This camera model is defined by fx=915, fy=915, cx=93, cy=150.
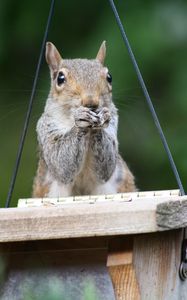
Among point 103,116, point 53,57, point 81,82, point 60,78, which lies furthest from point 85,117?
point 53,57

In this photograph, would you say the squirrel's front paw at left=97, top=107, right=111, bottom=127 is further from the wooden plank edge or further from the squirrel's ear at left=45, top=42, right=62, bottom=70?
the wooden plank edge

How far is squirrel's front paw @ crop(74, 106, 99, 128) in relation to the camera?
2.51 meters

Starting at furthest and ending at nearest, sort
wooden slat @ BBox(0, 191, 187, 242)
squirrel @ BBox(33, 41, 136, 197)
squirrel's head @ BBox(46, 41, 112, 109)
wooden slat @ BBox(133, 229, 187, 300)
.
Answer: squirrel @ BBox(33, 41, 136, 197) → squirrel's head @ BBox(46, 41, 112, 109) → wooden slat @ BBox(133, 229, 187, 300) → wooden slat @ BBox(0, 191, 187, 242)

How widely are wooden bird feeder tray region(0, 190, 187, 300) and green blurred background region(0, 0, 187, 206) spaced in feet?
5.70

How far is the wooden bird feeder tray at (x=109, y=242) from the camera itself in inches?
69.4

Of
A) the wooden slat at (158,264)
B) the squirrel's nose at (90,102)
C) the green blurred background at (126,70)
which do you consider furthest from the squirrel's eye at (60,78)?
the wooden slat at (158,264)

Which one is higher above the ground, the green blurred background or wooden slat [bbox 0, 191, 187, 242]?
the green blurred background

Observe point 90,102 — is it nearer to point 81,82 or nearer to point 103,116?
point 103,116

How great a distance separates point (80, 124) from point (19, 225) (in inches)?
34.0

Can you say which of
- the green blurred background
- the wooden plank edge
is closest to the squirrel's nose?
the wooden plank edge

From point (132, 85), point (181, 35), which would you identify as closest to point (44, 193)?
point (132, 85)

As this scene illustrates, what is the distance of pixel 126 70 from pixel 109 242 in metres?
2.09

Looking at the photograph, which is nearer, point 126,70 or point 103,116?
point 103,116

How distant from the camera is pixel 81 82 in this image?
271cm
